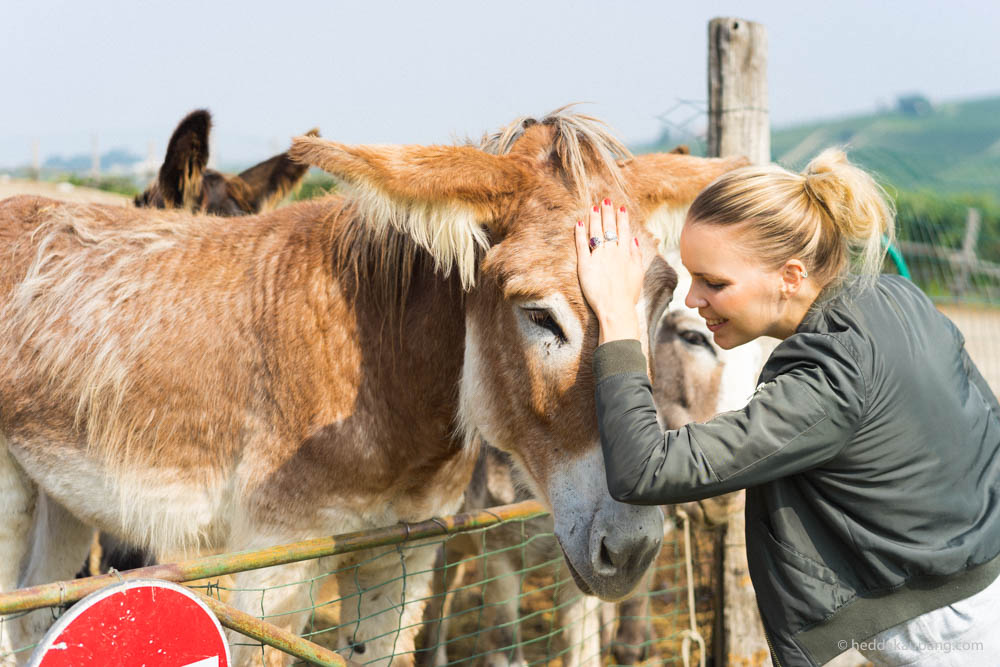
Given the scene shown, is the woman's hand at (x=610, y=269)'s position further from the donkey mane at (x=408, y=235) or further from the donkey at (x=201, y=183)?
the donkey at (x=201, y=183)

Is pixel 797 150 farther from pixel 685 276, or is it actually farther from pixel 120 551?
pixel 120 551

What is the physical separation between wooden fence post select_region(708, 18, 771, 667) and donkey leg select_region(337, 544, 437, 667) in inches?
66.3

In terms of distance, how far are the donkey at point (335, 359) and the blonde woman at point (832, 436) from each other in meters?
0.29

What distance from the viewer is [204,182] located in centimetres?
449

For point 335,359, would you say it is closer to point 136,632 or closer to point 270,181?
point 136,632

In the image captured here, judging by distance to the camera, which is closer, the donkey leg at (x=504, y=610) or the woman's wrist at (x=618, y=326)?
the woman's wrist at (x=618, y=326)

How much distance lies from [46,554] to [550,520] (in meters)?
2.12

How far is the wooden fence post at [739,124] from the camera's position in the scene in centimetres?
388

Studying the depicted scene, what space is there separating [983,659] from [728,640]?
7.78ft

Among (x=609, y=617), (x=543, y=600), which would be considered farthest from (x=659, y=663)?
(x=543, y=600)

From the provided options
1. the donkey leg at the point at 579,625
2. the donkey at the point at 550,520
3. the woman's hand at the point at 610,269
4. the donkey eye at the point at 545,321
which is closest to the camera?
the woman's hand at the point at 610,269

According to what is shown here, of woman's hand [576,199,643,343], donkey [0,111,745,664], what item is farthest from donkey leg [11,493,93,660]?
woman's hand [576,199,643,343]

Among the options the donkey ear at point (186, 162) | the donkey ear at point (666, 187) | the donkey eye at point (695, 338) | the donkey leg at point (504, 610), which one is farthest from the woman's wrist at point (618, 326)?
the donkey ear at point (186, 162)

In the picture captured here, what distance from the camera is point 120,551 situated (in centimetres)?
370
